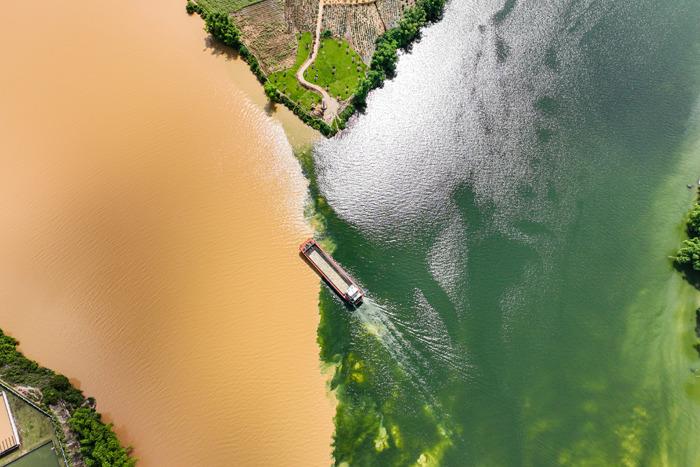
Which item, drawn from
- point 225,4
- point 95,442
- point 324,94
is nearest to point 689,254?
point 324,94

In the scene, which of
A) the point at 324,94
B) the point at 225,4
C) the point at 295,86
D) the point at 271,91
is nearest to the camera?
the point at 271,91

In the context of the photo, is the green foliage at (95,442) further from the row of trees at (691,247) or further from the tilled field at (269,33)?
the row of trees at (691,247)

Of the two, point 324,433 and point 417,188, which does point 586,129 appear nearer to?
point 417,188

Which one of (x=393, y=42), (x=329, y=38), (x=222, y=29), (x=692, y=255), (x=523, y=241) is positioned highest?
(x=222, y=29)

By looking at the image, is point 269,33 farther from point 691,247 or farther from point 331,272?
point 691,247

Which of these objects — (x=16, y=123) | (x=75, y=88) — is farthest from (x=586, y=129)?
(x=16, y=123)

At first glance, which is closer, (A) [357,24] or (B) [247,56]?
(B) [247,56]

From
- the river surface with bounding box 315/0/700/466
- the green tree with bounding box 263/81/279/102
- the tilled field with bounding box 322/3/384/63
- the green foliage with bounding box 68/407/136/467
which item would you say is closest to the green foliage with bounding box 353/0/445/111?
the tilled field with bounding box 322/3/384/63

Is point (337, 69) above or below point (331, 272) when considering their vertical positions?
above
